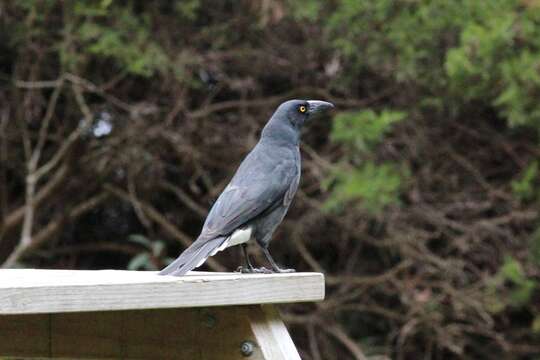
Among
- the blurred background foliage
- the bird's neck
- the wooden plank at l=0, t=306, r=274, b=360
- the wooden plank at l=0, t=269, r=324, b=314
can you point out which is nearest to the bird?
the bird's neck

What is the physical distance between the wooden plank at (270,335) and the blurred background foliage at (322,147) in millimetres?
2796

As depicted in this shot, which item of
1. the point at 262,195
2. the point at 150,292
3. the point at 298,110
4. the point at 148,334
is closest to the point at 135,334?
the point at 148,334

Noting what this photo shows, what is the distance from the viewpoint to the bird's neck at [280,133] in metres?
3.68

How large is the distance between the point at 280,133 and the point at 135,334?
1.33 meters

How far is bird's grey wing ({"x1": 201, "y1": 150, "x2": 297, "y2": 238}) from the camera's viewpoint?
315cm

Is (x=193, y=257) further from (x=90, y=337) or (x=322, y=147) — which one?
(x=322, y=147)

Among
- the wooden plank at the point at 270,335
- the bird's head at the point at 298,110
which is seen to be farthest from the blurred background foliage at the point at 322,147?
the wooden plank at the point at 270,335

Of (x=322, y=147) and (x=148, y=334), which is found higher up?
(x=148, y=334)

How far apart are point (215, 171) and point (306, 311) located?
1.08 m

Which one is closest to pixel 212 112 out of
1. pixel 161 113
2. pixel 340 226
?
pixel 161 113

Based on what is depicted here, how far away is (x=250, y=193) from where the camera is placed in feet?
10.9

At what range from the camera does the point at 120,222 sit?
22.0 feet

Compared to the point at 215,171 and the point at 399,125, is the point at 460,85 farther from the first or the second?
the point at 215,171

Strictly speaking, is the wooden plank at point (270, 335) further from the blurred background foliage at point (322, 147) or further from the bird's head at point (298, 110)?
the blurred background foliage at point (322, 147)
